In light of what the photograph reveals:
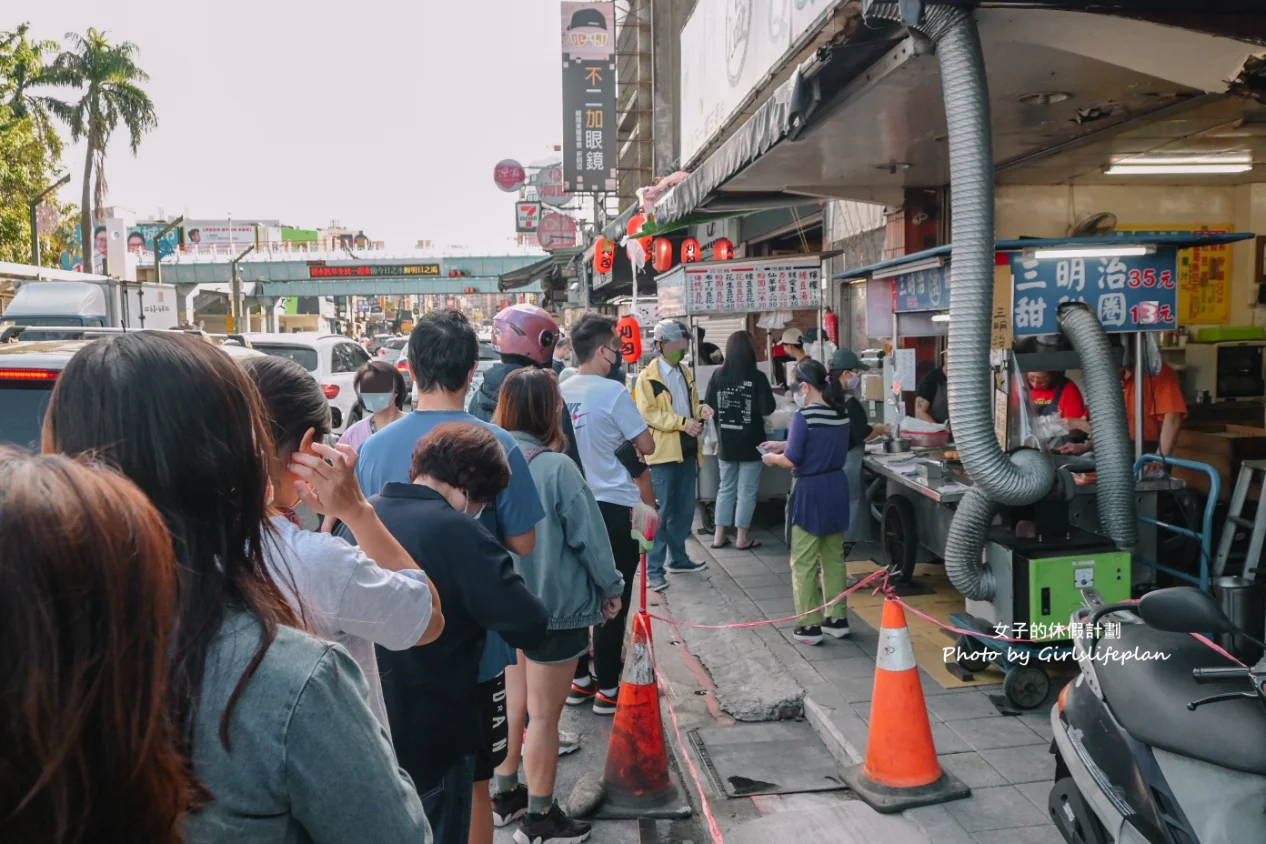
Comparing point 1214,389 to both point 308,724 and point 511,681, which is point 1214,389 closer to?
point 511,681

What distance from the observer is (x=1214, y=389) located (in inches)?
394

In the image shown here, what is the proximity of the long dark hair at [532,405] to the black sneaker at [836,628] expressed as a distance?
3.00m

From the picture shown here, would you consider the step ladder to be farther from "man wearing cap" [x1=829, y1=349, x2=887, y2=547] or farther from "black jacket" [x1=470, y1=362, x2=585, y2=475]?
"black jacket" [x1=470, y1=362, x2=585, y2=475]

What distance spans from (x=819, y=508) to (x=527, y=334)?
7.73 ft

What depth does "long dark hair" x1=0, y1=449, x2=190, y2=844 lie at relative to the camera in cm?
98

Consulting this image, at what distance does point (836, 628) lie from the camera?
650 cm

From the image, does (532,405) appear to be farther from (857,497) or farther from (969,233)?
(857,497)

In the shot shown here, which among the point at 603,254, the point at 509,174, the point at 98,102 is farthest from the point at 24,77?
the point at 603,254

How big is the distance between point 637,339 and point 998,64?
785cm

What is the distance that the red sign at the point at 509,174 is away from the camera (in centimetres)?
4028

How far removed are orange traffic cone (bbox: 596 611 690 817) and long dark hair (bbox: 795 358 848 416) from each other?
2.70m

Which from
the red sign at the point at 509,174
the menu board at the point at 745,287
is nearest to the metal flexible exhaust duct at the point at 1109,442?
the menu board at the point at 745,287

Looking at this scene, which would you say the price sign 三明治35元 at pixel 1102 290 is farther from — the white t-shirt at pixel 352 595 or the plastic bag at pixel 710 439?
the white t-shirt at pixel 352 595

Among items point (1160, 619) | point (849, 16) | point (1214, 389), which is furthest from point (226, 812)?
point (1214, 389)
